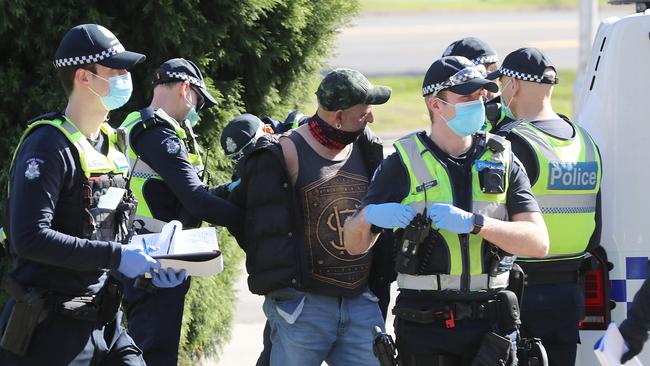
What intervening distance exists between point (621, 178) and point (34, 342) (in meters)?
2.57

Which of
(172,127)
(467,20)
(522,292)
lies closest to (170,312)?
(172,127)

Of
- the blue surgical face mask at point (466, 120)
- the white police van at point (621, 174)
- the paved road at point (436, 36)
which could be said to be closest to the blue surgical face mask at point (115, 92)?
the blue surgical face mask at point (466, 120)

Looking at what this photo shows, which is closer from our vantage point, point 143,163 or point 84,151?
point 84,151

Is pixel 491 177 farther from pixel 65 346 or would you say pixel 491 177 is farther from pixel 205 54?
pixel 205 54

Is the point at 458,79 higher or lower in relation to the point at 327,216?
higher

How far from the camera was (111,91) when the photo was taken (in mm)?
4441

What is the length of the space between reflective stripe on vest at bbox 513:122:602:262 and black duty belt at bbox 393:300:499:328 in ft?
2.88

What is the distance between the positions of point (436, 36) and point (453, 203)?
26.2 m

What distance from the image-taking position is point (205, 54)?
21.5 feet

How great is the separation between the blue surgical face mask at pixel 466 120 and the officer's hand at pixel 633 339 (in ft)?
3.00

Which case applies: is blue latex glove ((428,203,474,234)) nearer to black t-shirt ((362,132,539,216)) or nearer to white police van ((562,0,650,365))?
black t-shirt ((362,132,539,216))

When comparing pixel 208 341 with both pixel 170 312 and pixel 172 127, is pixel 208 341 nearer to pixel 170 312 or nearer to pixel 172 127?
pixel 170 312

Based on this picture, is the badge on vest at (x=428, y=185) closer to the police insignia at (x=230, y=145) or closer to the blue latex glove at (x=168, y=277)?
the blue latex glove at (x=168, y=277)

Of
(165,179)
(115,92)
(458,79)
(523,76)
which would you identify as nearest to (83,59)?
(115,92)
